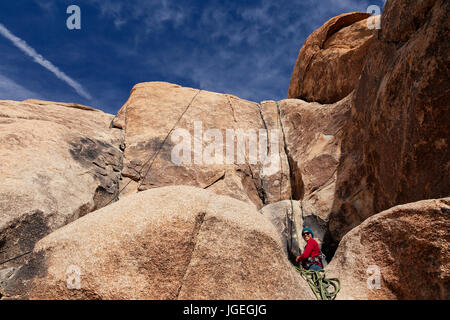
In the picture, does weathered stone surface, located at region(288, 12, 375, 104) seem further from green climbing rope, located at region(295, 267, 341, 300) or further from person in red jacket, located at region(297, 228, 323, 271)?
green climbing rope, located at region(295, 267, 341, 300)

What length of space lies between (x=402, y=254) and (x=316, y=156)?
5.20 meters

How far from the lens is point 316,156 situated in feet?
27.1

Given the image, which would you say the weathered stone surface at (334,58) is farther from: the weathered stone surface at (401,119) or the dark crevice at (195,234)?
the dark crevice at (195,234)

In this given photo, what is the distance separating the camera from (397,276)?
3.28m

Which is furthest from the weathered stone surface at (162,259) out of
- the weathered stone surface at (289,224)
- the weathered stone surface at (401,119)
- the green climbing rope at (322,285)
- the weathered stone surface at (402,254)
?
the weathered stone surface at (289,224)

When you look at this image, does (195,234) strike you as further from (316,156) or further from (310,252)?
(316,156)

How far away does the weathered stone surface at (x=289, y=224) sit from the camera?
23.2ft

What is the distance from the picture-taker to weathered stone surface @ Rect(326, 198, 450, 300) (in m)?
2.82

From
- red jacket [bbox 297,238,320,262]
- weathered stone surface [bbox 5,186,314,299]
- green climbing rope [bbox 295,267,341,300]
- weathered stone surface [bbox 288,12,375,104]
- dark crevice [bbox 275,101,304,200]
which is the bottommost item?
green climbing rope [bbox 295,267,341,300]

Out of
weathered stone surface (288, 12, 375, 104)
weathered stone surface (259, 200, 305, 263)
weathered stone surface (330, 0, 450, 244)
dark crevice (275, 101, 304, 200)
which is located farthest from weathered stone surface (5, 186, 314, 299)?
weathered stone surface (288, 12, 375, 104)

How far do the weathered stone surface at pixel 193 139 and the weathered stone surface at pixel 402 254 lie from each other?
14.7ft

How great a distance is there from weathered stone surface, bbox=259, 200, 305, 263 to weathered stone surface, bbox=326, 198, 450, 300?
2924 millimetres
